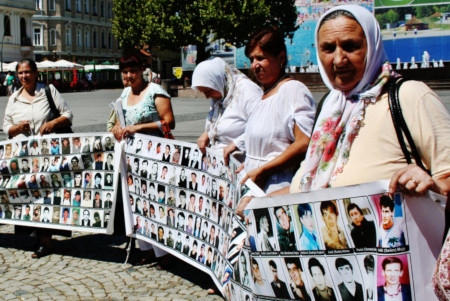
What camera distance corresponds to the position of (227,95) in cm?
491

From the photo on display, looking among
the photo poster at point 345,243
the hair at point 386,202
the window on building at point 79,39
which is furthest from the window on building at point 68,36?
the hair at point 386,202

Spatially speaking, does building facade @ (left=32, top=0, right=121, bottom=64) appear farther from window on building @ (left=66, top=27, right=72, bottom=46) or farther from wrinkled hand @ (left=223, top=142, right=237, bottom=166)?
wrinkled hand @ (left=223, top=142, right=237, bottom=166)

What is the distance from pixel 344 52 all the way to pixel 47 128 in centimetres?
444

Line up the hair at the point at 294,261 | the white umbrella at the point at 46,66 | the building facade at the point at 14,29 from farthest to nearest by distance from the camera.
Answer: the building facade at the point at 14,29, the white umbrella at the point at 46,66, the hair at the point at 294,261

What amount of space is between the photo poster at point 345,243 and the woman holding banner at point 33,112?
408cm

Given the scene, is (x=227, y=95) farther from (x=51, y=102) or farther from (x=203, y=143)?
(x=51, y=102)

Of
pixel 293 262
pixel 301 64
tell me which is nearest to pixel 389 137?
pixel 293 262

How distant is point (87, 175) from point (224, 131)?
6.24ft

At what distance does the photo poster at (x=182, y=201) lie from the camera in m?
4.53

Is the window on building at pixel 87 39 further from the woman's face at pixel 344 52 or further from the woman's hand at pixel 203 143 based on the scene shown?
the woman's face at pixel 344 52

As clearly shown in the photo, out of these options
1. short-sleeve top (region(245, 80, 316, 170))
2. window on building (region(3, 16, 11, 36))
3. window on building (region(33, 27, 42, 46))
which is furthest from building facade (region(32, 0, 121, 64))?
short-sleeve top (region(245, 80, 316, 170))

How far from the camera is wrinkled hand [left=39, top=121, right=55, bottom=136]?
255 inches

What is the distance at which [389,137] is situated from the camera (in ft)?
7.73

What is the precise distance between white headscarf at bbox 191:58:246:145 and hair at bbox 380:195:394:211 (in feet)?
9.07
